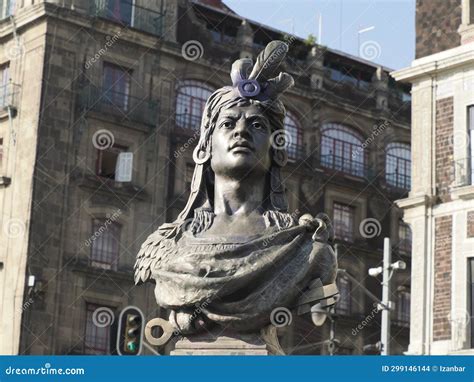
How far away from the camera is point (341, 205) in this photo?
56.0m

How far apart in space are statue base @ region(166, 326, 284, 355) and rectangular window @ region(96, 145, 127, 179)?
3634 cm

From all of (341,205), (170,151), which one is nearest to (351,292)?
(341,205)

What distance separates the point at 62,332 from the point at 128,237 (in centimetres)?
475

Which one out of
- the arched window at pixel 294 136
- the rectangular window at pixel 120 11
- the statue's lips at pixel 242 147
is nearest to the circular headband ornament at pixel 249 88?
the statue's lips at pixel 242 147

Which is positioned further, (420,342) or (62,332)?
(62,332)

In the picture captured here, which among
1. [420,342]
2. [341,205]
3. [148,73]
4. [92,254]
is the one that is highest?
[148,73]

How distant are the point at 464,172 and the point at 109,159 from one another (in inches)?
656

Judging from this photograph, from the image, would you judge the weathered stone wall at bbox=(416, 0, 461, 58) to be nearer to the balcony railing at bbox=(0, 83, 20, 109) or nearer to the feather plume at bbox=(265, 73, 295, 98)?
the balcony railing at bbox=(0, 83, 20, 109)

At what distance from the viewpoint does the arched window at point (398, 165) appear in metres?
58.0

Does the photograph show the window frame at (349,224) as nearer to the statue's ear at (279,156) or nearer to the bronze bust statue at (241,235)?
the statue's ear at (279,156)

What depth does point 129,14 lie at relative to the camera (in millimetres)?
49969

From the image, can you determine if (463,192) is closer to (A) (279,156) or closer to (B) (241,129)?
(A) (279,156)

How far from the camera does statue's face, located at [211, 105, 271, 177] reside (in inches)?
501

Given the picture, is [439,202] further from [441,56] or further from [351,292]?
[351,292]
